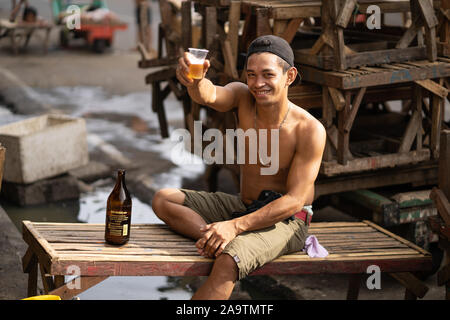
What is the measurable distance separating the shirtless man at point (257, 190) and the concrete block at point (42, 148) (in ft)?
9.85

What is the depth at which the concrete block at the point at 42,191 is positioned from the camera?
7.00m

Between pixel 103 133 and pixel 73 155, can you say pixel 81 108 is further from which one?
pixel 73 155

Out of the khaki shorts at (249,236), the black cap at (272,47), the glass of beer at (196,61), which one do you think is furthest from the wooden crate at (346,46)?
the glass of beer at (196,61)

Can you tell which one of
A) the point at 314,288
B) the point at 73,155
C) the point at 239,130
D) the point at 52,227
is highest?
the point at 239,130

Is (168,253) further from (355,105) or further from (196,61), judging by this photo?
(355,105)

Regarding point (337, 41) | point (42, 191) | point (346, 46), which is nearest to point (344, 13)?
point (337, 41)

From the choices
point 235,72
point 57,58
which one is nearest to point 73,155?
point 235,72

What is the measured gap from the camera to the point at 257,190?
4.25m

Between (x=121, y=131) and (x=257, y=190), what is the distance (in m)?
6.00

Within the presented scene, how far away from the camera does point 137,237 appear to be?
412 centimetres

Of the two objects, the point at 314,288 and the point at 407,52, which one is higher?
the point at 407,52

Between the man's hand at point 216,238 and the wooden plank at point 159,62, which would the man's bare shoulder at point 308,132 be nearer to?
the man's hand at point 216,238
